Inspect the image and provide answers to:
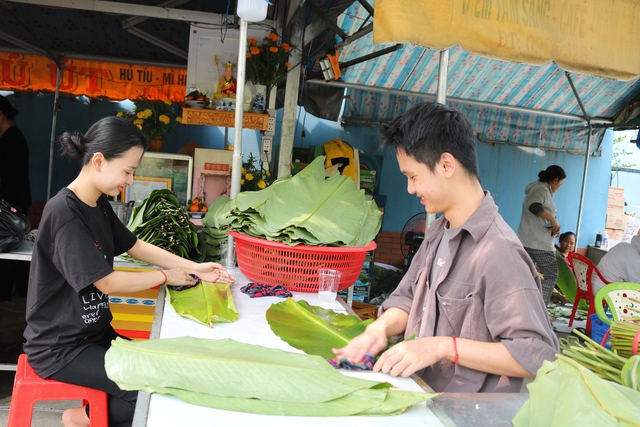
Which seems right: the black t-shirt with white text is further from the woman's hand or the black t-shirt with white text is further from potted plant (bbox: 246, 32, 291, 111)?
potted plant (bbox: 246, 32, 291, 111)

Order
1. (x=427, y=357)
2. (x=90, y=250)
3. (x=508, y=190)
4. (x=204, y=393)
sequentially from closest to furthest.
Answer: (x=204, y=393), (x=427, y=357), (x=90, y=250), (x=508, y=190)

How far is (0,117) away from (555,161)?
9286mm

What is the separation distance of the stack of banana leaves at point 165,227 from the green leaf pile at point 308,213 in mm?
660

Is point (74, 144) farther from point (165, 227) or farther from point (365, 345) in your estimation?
point (365, 345)

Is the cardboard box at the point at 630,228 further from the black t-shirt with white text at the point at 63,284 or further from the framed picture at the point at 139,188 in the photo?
the black t-shirt with white text at the point at 63,284

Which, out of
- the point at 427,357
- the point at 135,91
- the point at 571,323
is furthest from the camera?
the point at 135,91

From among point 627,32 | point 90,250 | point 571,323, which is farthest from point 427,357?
point 571,323

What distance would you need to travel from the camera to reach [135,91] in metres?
8.04

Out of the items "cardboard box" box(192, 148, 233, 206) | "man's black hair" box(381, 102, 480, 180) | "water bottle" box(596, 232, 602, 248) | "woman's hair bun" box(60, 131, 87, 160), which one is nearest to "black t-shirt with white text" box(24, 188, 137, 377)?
"woman's hair bun" box(60, 131, 87, 160)

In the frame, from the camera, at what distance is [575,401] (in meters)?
0.98

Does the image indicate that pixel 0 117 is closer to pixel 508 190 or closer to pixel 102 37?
pixel 102 37

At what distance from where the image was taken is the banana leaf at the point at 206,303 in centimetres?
204

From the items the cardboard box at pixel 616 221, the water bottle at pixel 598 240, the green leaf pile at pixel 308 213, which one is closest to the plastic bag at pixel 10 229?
the green leaf pile at pixel 308 213

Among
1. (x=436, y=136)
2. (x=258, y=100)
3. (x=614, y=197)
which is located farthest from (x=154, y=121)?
(x=614, y=197)
